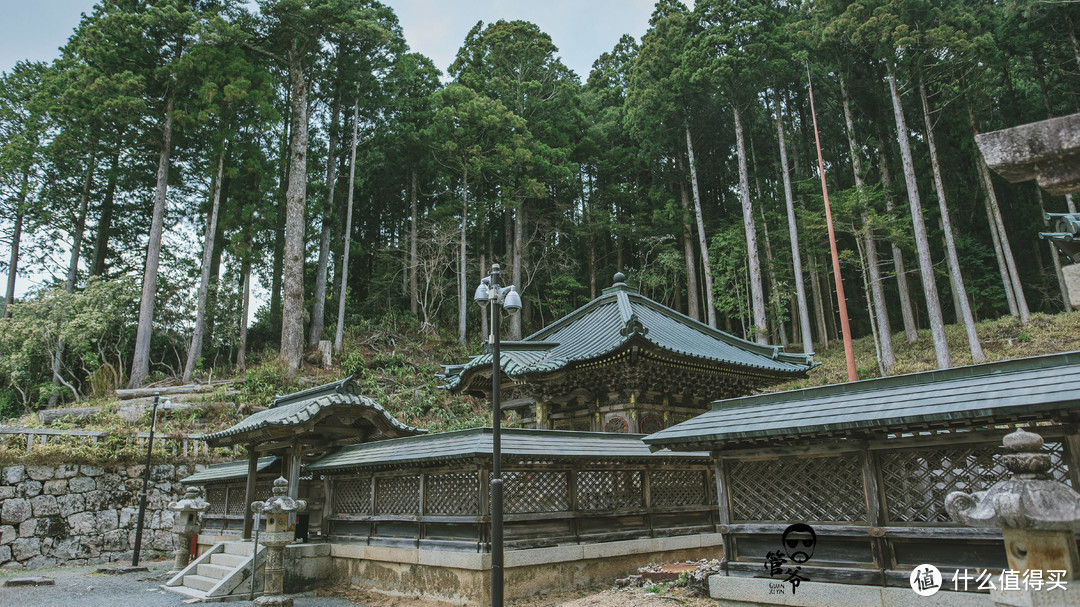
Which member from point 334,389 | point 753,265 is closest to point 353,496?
point 334,389

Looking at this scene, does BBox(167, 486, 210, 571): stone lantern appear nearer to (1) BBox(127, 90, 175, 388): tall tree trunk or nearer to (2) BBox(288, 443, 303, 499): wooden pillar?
(2) BBox(288, 443, 303, 499): wooden pillar

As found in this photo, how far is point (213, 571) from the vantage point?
12078 millimetres

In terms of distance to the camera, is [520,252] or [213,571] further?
[520,252]

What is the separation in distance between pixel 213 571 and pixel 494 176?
75.9 feet

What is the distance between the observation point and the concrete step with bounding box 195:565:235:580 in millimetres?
11758

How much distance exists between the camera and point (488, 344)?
1351 centimetres

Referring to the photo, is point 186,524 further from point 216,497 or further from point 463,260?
point 463,260

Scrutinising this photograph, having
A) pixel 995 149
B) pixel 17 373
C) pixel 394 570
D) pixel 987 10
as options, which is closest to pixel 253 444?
pixel 394 570

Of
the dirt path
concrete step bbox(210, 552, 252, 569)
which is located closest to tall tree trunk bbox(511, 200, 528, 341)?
concrete step bbox(210, 552, 252, 569)

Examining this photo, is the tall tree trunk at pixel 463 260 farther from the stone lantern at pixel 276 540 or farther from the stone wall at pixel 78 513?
the stone lantern at pixel 276 540

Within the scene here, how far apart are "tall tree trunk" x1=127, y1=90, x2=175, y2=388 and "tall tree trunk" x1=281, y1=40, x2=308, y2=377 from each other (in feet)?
16.4

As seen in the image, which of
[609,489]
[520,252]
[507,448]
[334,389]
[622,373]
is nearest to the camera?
[507,448]

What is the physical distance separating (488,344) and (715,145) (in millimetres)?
27277

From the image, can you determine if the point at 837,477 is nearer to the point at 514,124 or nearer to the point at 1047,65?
the point at 514,124
